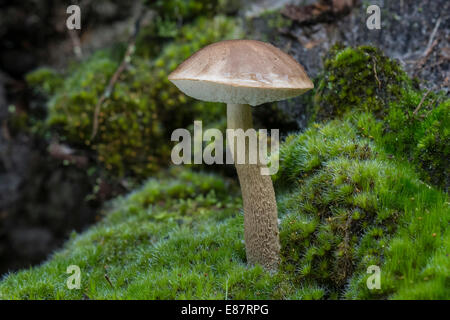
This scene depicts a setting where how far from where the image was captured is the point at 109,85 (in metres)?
4.76

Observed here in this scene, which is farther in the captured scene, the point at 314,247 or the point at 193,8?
the point at 193,8

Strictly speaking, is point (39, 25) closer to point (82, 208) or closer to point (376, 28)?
point (82, 208)

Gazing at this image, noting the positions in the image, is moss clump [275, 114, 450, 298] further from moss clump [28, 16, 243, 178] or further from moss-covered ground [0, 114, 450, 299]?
moss clump [28, 16, 243, 178]

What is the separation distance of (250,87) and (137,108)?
3122mm

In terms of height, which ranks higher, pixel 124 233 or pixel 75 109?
pixel 75 109

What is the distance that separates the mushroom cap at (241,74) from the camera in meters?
1.96

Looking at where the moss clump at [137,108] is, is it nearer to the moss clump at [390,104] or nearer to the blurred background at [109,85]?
the blurred background at [109,85]

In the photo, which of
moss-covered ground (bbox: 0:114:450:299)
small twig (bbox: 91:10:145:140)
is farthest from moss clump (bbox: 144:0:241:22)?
moss-covered ground (bbox: 0:114:450:299)

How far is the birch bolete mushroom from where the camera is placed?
1.98 metres

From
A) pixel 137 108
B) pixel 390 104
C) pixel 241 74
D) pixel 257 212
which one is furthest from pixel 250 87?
pixel 137 108

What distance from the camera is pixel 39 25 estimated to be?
557 centimetres

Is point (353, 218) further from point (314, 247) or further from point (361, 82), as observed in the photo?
point (361, 82)

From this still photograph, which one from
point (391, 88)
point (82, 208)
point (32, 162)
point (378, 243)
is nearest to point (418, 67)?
point (391, 88)

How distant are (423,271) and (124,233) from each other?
2.52 m
